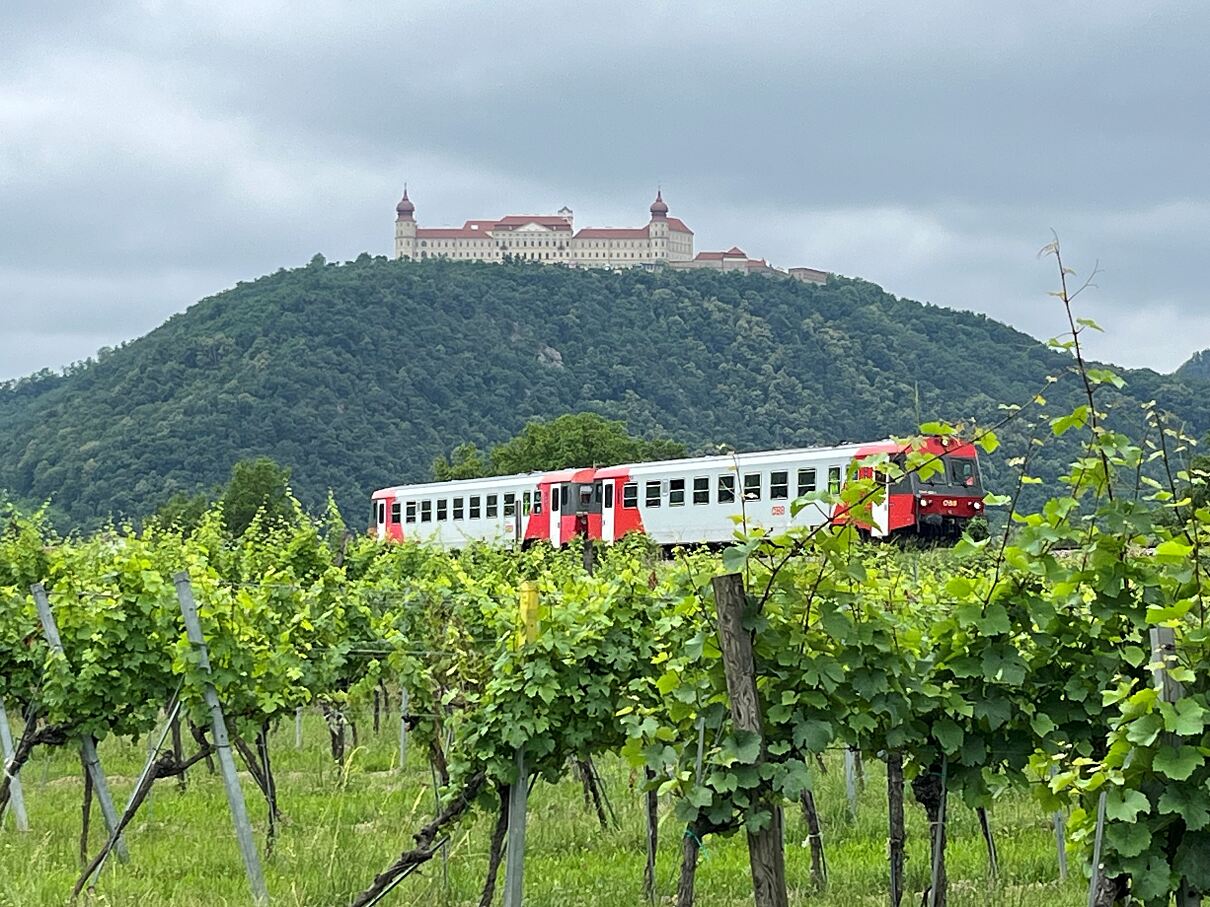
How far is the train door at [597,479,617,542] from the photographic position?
3181cm

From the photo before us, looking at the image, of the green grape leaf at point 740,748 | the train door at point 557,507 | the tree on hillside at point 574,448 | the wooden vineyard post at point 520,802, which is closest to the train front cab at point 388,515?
the train door at point 557,507

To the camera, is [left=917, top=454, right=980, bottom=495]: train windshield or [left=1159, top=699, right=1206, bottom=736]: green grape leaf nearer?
[left=1159, top=699, right=1206, bottom=736]: green grape leaf

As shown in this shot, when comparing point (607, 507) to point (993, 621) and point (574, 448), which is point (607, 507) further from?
point (574, 448)

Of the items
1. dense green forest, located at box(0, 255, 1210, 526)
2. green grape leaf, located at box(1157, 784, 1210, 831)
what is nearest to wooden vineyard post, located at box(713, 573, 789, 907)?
green grape leaf, located at box(1157, 784, 1210, 831)

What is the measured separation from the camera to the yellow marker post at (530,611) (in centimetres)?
710

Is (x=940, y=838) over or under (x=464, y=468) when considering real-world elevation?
under

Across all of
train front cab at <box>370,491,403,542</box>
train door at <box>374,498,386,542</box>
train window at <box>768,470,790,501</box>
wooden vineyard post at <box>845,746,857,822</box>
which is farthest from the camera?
train door at <box>374,498,386,542</box>

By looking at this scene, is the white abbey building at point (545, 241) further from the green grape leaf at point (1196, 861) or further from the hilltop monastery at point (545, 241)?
the green grape leaf at point (1196, 861)

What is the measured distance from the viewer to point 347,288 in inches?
4102

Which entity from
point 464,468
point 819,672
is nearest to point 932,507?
point 819,672

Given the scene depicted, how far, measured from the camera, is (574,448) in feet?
203

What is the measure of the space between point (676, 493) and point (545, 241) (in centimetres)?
14064

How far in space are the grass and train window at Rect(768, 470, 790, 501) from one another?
14544 millimetres

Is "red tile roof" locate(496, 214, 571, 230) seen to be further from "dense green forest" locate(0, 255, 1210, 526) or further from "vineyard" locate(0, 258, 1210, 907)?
"vineyard" locate(0, 258, 1210, 907)
